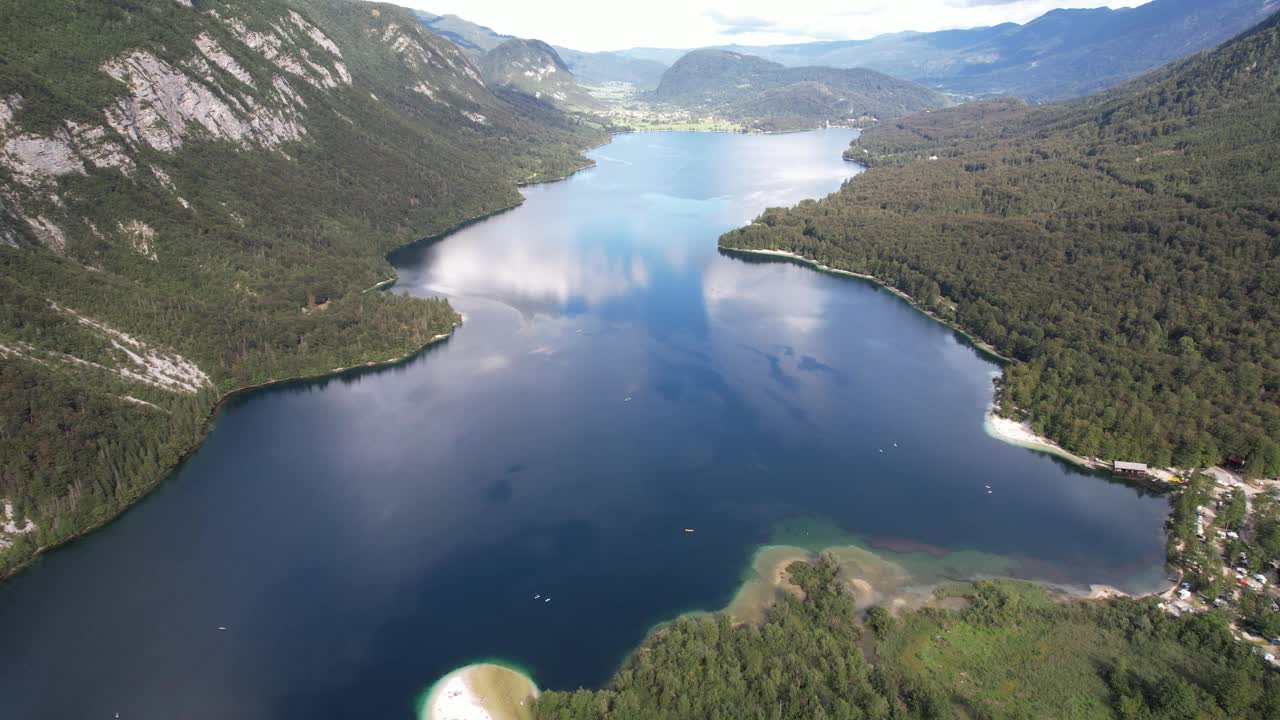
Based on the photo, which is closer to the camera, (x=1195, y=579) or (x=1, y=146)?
(x=1195, y=579)

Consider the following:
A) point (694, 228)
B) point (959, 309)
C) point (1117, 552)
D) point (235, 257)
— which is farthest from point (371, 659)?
point (694, 228)

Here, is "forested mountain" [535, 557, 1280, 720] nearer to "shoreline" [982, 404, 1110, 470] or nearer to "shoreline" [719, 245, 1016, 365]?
"shoreline" [982, 404, 1110, 470]

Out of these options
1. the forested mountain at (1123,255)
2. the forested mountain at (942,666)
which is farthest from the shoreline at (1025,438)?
the forested mountain at (942,666)

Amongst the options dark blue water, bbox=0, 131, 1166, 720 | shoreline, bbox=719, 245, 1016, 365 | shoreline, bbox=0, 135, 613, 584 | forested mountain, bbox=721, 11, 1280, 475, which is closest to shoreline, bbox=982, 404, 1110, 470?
forested mountain, bbox=721, 11, 1280, 475

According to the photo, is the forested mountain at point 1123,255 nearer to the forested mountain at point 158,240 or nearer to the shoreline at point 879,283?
the shoreline at point 879,283

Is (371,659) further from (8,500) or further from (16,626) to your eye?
(8,500)

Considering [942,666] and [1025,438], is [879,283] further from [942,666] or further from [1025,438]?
[942,666]

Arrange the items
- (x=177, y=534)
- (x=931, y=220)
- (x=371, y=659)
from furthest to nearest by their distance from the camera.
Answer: (x=931, y=220)
(x=177, y=534)
(x=371, y=659)

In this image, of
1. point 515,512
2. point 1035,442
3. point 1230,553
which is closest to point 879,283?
point 1035,442
